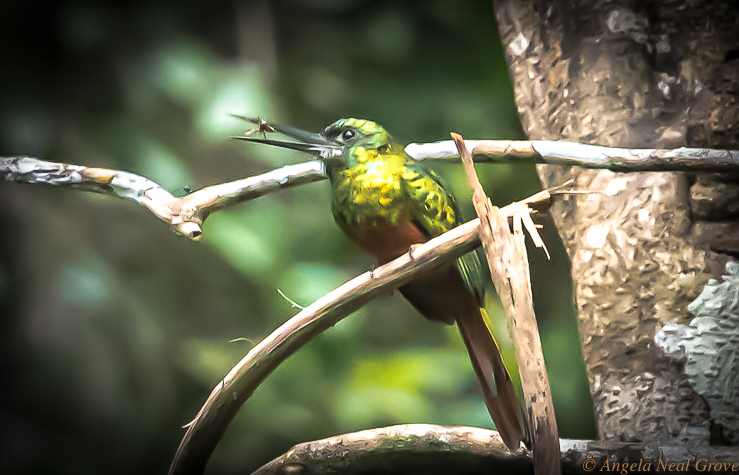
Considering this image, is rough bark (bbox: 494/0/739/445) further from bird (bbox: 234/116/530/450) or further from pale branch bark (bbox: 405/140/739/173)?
bird (bbox: 234/116/530/450)

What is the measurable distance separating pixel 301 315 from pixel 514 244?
440 mm

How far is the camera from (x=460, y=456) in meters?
1.40

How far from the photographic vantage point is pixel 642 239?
1.51 meters

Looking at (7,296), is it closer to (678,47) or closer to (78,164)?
(78,164)

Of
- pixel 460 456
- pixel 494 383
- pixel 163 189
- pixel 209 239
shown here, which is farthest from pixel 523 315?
pixel 209 239

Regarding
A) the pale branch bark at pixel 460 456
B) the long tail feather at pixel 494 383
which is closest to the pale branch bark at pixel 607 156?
the long tail feather at pixel 494 383

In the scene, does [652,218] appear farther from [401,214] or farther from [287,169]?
[287,169]

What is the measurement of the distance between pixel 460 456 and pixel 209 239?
3.10ft

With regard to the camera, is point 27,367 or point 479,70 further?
point 479,70

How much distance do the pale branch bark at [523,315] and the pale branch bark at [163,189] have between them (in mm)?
544

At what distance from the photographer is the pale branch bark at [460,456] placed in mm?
1328

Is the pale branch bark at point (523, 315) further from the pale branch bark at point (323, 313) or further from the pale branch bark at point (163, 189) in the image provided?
the pale branch bark at point (163, 189)

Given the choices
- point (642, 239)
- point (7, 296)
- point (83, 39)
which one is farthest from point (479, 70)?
point (7, 296)

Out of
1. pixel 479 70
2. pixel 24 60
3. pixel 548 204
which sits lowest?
pixel 548 204
